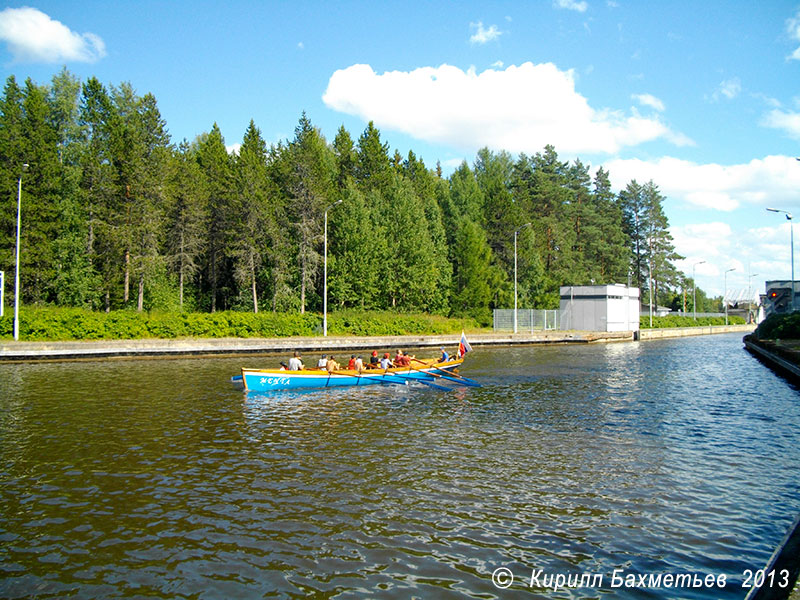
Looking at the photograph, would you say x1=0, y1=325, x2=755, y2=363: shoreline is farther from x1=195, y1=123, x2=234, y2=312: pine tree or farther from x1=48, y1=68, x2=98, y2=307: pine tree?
x1=195, y1=123, x2=234, y2=312: pine tree

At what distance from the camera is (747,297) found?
492ft

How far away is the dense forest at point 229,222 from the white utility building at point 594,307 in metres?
3.15

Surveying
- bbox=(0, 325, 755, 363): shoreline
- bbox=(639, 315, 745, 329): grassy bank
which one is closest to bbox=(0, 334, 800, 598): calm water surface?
A: bbox=(0, 325, 755, 363): shoreline

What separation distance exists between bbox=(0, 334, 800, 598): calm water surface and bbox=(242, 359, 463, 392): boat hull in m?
2.02

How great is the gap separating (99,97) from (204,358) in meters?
34.6

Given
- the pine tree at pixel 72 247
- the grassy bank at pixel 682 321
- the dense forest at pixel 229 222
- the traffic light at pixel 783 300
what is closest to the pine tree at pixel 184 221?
the dense forest at pixel 229 222

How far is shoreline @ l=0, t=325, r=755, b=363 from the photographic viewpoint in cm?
3569

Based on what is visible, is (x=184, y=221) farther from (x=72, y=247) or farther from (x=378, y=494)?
(x=378, y=494)

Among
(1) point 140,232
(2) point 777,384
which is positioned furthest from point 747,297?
(1) point 140,232

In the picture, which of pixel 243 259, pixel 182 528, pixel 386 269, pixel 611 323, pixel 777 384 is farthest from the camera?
pixel 611 323

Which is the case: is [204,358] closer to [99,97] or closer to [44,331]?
[44,331]

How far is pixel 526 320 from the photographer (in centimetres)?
6512

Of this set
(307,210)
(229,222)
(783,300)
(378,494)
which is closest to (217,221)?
(229,222)

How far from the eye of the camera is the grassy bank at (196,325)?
38.5 m
